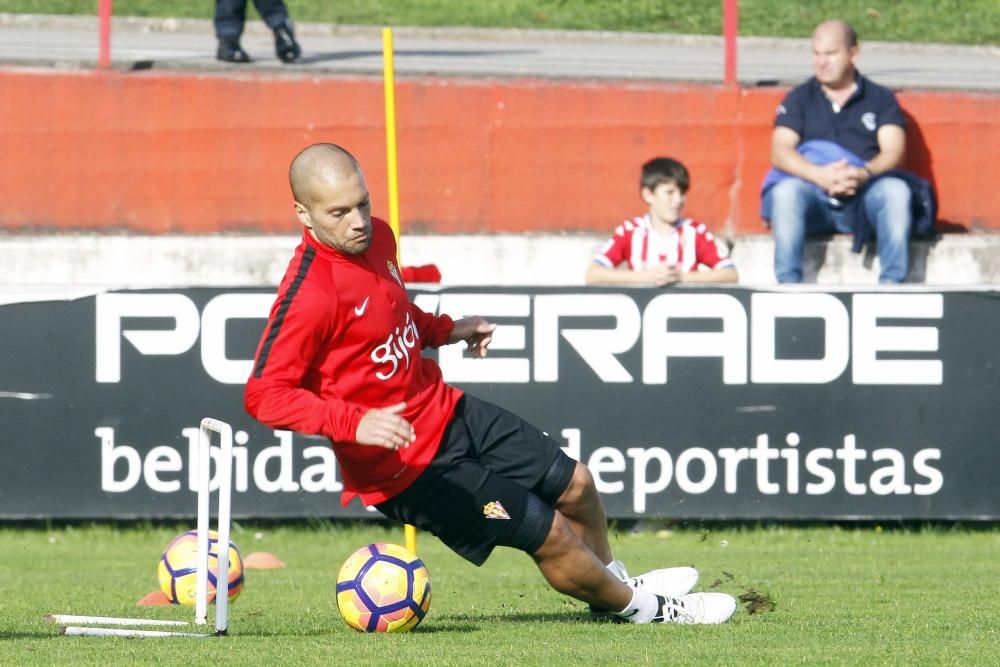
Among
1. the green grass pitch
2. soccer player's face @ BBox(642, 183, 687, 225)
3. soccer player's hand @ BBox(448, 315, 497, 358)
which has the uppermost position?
soccer player's face @ BBox(642, 183, 687, 225)

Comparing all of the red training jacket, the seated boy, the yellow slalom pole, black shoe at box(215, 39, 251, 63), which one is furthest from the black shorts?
black shoe at box(215, 39, 251, 63)

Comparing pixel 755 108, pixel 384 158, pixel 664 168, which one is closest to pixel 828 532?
pixel 664 168

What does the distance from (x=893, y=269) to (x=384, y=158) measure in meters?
3.76

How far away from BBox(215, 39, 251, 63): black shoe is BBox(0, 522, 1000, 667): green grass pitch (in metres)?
3.88

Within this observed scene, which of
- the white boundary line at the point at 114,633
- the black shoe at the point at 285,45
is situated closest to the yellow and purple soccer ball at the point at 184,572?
the white boundary line at the point at 114,633

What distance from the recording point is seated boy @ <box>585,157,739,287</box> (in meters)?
10.9

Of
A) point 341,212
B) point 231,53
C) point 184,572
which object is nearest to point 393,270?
point 341,212

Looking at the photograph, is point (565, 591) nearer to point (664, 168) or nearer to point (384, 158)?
point (664, 168)

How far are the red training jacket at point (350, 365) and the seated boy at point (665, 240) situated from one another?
4.36 metres

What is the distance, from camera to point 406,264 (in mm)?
12266

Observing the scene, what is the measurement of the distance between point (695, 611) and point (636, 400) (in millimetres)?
3413

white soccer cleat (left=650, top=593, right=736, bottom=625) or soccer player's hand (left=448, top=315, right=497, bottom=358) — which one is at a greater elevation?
soccer player's hand (left=448, top=315, right=497, bottom=358)

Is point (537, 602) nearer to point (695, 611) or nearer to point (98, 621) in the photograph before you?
point (695, 611)

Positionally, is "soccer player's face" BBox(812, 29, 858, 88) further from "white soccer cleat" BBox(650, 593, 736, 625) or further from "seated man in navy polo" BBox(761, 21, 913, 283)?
"white soccer cleat" BBox(650, 593, 736, 625)
